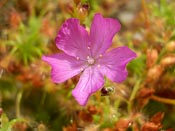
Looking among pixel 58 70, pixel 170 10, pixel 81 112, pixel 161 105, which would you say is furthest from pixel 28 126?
pixel 170 10

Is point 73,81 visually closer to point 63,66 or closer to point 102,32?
point 63,66

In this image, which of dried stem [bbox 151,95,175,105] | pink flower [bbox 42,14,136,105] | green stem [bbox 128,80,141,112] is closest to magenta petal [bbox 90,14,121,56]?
pink flower [bbox 42,14,136,105]

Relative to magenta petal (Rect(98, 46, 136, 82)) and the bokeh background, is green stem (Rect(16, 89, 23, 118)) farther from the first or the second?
magenta petal (Rect(98, 46, 136, 82))

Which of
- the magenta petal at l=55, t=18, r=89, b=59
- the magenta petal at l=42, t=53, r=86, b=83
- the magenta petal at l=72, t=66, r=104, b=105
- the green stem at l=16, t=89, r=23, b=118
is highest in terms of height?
the magenta petal at l=55, t=18, r=89, b=59

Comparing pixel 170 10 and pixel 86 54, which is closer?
pixel 86 54

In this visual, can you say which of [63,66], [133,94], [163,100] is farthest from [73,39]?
[163,100]

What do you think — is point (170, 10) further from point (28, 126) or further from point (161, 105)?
point (28, 126)
